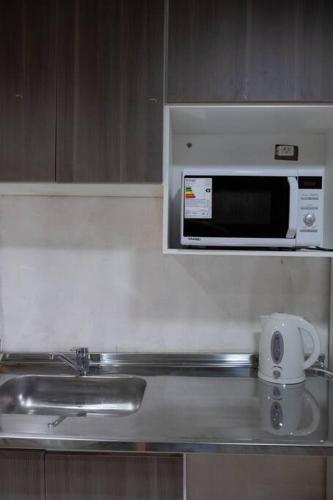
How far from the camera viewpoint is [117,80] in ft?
4.15

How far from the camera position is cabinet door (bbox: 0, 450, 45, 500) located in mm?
1086

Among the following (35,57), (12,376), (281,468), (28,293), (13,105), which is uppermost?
(35,57)

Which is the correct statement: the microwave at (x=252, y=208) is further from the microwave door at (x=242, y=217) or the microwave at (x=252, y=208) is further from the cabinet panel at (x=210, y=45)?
the cabinet panel at (x=210, y=45)

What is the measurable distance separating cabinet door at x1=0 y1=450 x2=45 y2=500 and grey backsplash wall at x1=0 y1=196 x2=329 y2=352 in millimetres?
605

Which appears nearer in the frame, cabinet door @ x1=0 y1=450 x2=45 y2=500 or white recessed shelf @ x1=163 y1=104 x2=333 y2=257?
cabinet door @ x1=0 y1=450 x2=45 y2=500

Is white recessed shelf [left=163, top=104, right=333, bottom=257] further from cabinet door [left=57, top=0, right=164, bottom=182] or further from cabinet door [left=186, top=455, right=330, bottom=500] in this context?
cabinet door [left=186, top=455, right=330, bottom=500]

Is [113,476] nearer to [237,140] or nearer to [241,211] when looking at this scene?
[241,211]

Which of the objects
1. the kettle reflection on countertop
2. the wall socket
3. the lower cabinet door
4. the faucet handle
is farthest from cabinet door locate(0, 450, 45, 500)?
the wall socket

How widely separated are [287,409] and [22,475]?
862 mm

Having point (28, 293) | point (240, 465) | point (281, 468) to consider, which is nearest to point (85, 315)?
point (28, 293)

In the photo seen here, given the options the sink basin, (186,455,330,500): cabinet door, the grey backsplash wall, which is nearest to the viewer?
(186,455,330,500): cabinet door

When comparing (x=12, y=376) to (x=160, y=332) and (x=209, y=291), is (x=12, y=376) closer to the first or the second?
(x=160, y=332)

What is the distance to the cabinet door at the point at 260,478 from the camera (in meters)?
1.23

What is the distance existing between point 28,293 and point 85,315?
0.28m
